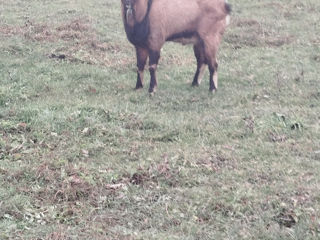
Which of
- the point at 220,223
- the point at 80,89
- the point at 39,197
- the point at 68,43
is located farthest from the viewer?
the point at 68,43

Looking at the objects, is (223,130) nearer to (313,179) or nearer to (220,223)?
(313,179)

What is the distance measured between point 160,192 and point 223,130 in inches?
65.0

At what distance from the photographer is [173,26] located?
301 inches

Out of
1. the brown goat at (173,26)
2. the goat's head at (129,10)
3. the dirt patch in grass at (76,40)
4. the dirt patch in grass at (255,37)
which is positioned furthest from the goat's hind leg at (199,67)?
the dirt patch in grass at (255,37)

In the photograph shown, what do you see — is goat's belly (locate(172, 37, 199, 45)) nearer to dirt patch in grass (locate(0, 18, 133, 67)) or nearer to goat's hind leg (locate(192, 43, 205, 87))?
goat's hind leg (locate(192, 43, 205, 87))

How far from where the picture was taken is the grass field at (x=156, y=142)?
3.91 meters

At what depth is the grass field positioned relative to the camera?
3906 mm

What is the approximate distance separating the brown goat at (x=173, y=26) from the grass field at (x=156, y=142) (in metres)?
0.41

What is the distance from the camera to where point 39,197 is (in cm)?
424

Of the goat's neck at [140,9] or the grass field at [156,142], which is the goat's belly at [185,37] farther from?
the grass field at [156,142]

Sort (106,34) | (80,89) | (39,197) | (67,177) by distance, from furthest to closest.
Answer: (106,34) → (80,89) → (67,177) → (39,197)

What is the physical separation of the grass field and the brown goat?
415mm

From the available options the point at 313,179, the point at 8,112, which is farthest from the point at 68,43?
the point at 313,179

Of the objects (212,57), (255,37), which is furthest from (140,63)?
(255,37)
